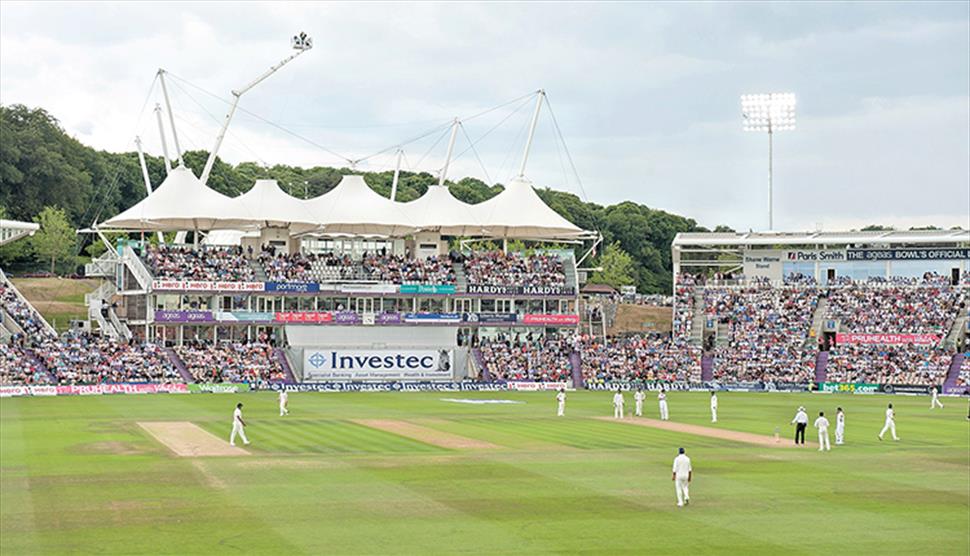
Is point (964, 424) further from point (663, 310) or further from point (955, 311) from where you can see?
point (663, 310)

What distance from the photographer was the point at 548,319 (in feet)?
255

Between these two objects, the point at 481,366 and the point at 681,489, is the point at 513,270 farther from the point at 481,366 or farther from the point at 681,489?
the point at 681,489

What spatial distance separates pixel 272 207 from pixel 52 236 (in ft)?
80.4

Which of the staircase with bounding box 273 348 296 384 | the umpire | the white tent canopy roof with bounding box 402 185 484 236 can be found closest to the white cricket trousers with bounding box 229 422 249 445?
the umpire

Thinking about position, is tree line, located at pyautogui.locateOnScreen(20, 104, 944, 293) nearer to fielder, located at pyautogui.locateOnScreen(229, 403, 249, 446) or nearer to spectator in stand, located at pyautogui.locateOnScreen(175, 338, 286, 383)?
spectator in stand, located at pyautogui.locateOnScreen(175, 338, 286, 383)

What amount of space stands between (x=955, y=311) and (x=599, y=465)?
50.8 meters

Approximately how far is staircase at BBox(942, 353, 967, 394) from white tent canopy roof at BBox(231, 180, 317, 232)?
39787mm

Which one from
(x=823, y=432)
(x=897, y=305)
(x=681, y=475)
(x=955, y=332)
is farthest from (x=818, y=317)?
(x=681, y=475)

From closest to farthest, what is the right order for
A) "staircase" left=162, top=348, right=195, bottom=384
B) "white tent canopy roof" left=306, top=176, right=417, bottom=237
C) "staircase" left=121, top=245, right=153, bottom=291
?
"staircase" left=162, top=348, right=195, bottom=384 < "staircase" left=121, top=245, right=153, bottom=291 < "white tent canopy roof" left=306, top=176, right=417, bottom=237

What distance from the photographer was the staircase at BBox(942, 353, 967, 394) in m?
65.9

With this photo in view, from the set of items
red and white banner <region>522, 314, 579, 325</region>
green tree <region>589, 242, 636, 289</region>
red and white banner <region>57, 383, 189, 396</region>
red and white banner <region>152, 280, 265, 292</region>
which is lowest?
red and white banner <region>57, 383, 189, 396</region>

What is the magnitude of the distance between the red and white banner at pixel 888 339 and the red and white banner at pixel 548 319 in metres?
Answer: 16.9

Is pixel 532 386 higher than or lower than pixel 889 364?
lower

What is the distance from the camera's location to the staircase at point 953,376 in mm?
65875
